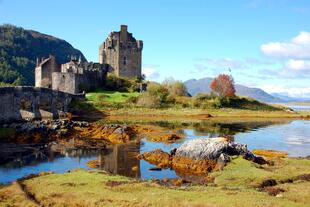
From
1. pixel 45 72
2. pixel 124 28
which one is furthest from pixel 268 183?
pixel 124 28

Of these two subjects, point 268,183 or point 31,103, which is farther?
point 31,103

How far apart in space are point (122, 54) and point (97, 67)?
1067 centimetres

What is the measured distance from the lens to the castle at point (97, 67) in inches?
4181

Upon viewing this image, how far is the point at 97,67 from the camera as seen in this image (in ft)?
393

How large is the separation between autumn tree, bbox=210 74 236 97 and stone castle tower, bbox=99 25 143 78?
22.7 metres

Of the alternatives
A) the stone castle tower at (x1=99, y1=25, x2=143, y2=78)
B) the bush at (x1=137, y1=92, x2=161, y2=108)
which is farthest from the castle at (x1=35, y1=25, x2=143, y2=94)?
the bush at (x1=137, y1=92, x2=161, y2=108)

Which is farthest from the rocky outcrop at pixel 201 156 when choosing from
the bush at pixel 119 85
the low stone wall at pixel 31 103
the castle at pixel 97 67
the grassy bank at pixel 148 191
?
the bush at pixel 119 85

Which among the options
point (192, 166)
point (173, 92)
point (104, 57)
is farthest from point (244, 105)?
point (192, 166)

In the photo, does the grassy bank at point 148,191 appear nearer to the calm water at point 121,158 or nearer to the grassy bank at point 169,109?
the calm water at point 121,158

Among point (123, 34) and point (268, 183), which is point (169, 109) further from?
point (268, 183)

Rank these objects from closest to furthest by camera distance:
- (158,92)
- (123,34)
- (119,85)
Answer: (158,92) → (119,85) → (123,34)

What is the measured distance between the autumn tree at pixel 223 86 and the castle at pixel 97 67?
75.3ft

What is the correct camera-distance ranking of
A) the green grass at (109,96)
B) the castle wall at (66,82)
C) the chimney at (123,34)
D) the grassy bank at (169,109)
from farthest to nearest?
the chimney at (123,34)
the castle wall at (66,82)
the green grass at (109,96)
the grassy bank at (169,109)

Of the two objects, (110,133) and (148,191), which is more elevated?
(110,133)
